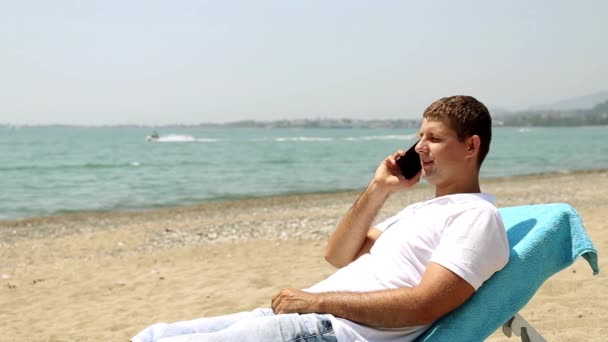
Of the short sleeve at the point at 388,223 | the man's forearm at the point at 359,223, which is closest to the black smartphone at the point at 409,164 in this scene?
the man's forearm at the point at 359,223

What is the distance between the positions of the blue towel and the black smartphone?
482mm

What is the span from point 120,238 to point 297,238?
10.8 ft

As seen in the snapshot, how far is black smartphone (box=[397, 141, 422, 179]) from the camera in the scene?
2.95m

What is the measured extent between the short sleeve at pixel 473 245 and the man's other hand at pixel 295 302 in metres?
0.47

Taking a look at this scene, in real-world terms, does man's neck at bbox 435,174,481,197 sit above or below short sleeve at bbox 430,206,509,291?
above

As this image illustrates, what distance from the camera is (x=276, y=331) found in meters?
2.29

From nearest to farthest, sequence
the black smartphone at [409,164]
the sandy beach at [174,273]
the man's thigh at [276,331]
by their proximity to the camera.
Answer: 1. the man's thigh at [276,331]
2. the black smartphone at [409,164]
3. the sandy beach at [174,273]

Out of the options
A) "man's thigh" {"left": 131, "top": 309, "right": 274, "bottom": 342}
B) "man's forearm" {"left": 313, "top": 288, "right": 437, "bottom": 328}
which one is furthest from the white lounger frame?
"man's thigh" {"left": 131, "top": 309, "right": 274, "bottom": 342}

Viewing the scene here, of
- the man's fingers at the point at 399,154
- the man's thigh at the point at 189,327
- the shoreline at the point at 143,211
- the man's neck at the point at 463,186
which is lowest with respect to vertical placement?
the shoreline at the point at 143,211

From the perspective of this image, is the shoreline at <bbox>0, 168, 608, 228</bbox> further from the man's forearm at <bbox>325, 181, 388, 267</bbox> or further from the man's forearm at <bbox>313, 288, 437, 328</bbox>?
the man's forearm at <bbox>313, 288, 437, 328</bbox>

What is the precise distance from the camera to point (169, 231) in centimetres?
1138

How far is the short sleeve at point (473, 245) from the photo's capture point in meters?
2.31

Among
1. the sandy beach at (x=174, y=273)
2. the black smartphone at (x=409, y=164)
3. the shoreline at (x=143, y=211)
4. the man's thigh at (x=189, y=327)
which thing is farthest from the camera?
the shoreline at (x=143, y=211)

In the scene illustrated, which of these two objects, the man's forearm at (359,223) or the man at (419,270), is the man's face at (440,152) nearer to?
the man at (419,270)
